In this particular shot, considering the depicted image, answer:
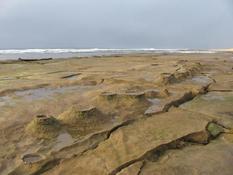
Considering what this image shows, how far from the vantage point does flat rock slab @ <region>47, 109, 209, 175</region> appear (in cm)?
352

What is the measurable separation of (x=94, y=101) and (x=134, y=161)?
2.27 m

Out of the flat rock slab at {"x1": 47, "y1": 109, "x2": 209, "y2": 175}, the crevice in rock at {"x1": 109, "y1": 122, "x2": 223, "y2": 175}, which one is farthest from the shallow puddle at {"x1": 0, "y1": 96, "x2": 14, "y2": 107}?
the crevice in rock at {"x1": 109, "y1": 122, "x2": 223, "y2": 175}

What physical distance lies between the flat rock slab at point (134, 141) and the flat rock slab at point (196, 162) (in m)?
0.24

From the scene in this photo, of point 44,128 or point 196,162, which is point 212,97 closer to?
point 196,162

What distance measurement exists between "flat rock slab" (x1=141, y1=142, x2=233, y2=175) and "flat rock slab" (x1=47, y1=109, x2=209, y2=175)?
9.5 inches

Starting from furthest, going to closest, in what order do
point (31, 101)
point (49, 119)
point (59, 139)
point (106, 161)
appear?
point (31, 101) → point (49, 119) → point (59, 139) → point (106, 161)

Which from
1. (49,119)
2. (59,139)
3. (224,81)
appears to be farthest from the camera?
(224,81)

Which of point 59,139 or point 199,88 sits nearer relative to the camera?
point 59,139

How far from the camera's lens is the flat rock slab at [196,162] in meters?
3.42

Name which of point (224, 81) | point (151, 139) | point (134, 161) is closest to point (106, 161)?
point (134, 161)

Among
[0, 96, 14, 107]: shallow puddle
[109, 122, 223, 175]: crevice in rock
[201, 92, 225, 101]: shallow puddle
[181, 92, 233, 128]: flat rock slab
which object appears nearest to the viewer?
[109, 122, 223, 175]: crevice in rock

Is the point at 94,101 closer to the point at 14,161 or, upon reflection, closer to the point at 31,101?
the point at 31,101

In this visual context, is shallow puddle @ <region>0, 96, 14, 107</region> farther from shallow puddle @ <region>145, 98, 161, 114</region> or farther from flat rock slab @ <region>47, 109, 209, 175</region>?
flat rock slab @ <region>47, 109, 209, 175</region>

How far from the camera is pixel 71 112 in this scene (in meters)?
4.81
